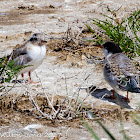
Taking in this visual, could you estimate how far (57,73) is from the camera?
6.57 metres

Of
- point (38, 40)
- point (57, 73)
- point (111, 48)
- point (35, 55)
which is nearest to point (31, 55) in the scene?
point (35, 55)

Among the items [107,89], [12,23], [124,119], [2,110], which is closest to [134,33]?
[107,89]

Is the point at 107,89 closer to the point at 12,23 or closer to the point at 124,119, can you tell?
the point at 124,119

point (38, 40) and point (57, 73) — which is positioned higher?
point (38, 40)

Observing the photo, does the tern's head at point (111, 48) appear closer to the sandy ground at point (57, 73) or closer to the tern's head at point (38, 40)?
the sandy ground at point (57, 73)

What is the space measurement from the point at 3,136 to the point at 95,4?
7.31m

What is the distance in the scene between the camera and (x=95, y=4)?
1094cm

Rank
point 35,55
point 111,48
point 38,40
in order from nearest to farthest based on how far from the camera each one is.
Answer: point 111,48 < point 35,55 < point 38,40

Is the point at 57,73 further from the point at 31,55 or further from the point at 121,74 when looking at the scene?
the point at 121,74

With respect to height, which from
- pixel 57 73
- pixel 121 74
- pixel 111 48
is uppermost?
pixel 111 48

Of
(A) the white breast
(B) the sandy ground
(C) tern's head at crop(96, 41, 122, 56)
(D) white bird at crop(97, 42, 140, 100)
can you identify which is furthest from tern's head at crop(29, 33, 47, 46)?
(D) white bird at crop(97, 42, 140, 100)

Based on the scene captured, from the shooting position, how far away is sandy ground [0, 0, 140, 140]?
4414 mm

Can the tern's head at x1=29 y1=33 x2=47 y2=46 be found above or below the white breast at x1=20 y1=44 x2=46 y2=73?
above

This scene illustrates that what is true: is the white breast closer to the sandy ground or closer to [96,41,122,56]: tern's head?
the sandy ground
